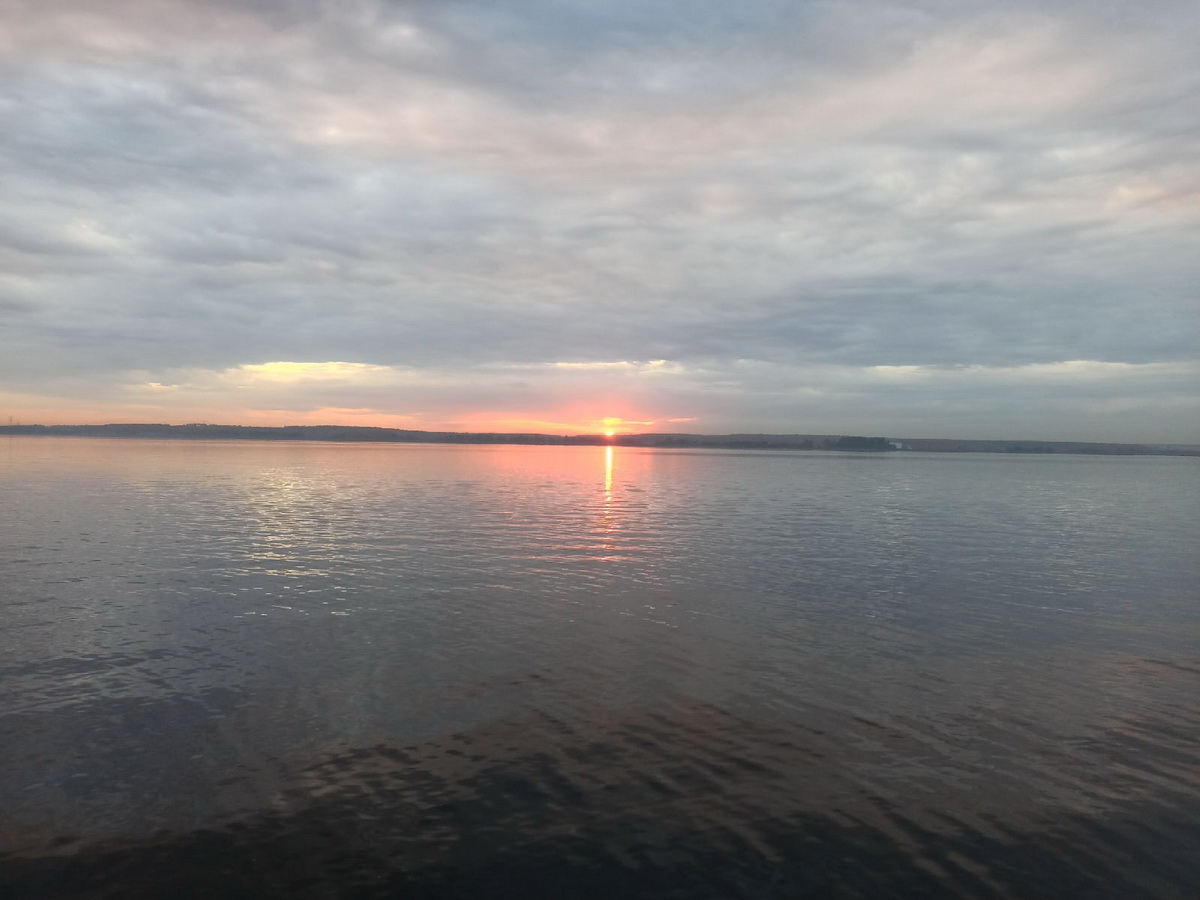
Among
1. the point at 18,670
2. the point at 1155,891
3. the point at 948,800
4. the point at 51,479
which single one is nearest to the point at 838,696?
the point at 948,800

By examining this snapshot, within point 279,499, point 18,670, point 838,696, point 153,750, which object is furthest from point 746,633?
point 279,499

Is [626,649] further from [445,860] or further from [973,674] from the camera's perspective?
[445,860]

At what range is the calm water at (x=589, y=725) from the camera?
11570 mm

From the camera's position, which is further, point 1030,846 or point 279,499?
point 279,499

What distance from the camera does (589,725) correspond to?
16469mm

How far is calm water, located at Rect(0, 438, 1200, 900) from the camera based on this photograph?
11.6 m

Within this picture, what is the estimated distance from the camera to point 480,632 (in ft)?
76.3

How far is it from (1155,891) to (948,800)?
298cm

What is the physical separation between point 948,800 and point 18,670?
2006 cm

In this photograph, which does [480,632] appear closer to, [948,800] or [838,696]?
[838,696]

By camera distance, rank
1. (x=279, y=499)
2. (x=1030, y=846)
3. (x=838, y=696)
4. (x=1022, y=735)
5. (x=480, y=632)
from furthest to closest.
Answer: (x=279, y=499) → (x=480, y=632) → (x=838, y=696) → (x=1022, y=735) → (x=1030, y=846)

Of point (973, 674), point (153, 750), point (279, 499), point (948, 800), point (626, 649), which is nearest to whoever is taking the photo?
point (948, 800)

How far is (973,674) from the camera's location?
2016 centimetres

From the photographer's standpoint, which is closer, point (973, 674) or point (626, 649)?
point (973, 674)
